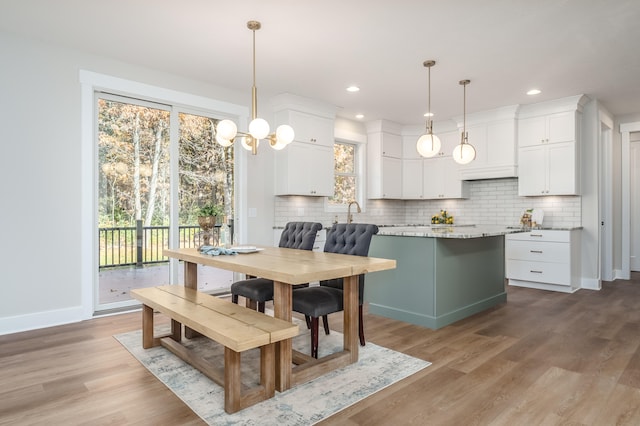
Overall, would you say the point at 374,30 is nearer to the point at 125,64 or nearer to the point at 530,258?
the point at 125,64

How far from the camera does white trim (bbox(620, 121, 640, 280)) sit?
6000 mm

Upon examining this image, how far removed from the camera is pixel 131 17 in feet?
10.0

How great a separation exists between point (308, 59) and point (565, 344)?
3.41 metres

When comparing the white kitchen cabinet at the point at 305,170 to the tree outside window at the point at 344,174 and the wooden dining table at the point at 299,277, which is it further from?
the wooden dining table at the point at 299,277

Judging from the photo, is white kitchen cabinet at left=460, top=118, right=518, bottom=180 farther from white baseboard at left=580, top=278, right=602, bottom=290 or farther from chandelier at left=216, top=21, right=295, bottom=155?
chandelier at left=216, top=21, right=295, bottom=155

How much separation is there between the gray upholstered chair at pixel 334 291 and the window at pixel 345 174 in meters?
3.02

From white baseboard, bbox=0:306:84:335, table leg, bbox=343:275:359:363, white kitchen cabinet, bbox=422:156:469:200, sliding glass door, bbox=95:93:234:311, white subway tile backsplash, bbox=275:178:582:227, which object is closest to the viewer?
table leg, bbox=343:275:359:363

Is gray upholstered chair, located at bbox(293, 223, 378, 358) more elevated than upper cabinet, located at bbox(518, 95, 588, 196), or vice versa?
upper cabinet, located at bbox(518, 95, 588, 196)

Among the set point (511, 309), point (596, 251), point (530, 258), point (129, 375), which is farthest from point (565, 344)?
point (129, 375)

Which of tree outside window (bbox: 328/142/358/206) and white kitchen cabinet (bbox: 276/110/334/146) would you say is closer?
white kitchen cabinet (bbox: 276/110/334/146)

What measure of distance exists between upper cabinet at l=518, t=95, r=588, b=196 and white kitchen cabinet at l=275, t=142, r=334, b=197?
110 inches

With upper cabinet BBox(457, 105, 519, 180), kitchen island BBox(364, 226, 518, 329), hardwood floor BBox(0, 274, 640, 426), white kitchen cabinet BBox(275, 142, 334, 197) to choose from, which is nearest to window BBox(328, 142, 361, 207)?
white kitchen cabinet BBox(275, 142, 334, 197)

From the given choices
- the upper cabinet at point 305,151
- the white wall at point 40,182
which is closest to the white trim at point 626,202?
the upper cabinet at point 305,151

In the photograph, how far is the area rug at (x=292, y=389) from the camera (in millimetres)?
1970
